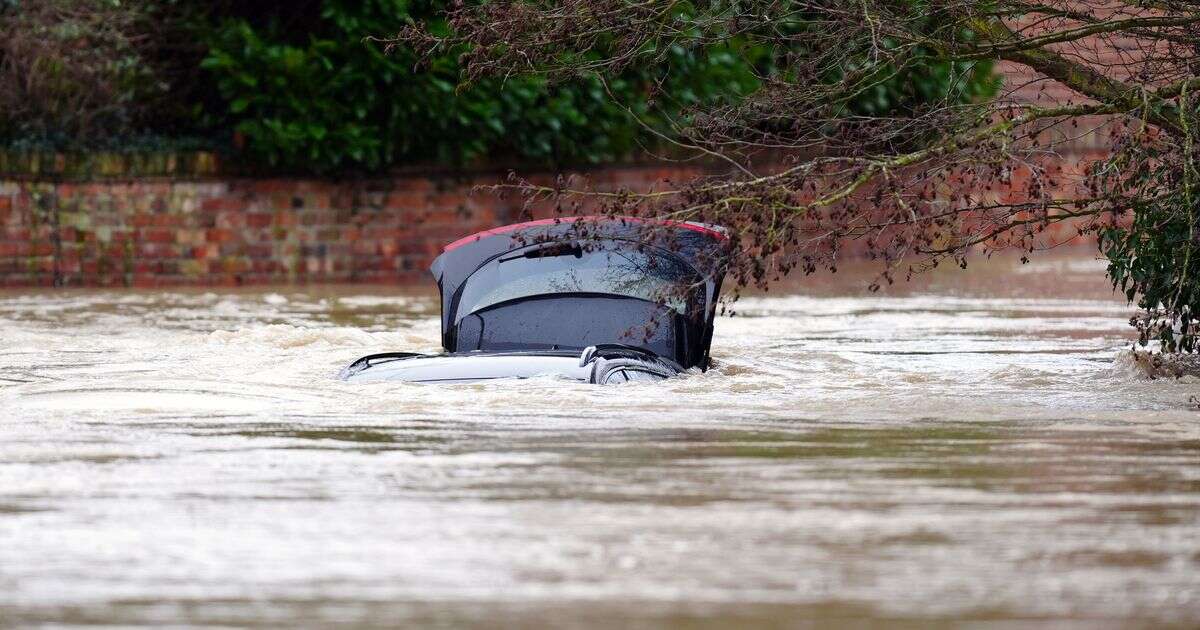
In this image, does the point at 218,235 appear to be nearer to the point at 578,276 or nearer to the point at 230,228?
the point at 230,228

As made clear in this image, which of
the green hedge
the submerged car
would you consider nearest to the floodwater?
the submerged car

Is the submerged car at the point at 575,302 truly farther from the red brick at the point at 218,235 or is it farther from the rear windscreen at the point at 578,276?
the red brick at the point at 218,235

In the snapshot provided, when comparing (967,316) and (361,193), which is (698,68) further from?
(967,316)

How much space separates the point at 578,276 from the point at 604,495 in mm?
4610

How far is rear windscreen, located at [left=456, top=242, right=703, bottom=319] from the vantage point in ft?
37.8

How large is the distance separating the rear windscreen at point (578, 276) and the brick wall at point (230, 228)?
9987mm

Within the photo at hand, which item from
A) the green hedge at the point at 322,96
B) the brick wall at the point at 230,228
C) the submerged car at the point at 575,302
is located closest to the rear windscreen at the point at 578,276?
the submerged car at the point at 575,302

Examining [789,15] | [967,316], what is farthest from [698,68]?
[789,15]

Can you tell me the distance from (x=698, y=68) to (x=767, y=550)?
662 inches

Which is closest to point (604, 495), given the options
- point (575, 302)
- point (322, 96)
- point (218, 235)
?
point (575, 302)

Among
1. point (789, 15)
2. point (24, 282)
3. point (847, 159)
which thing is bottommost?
point (24, 282)

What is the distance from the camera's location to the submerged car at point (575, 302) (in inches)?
432

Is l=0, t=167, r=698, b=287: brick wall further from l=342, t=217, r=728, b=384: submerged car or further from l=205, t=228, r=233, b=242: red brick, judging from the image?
l=342, t=217, r=728, b=384: submerged car

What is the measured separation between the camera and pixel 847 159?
10641 millimetres
